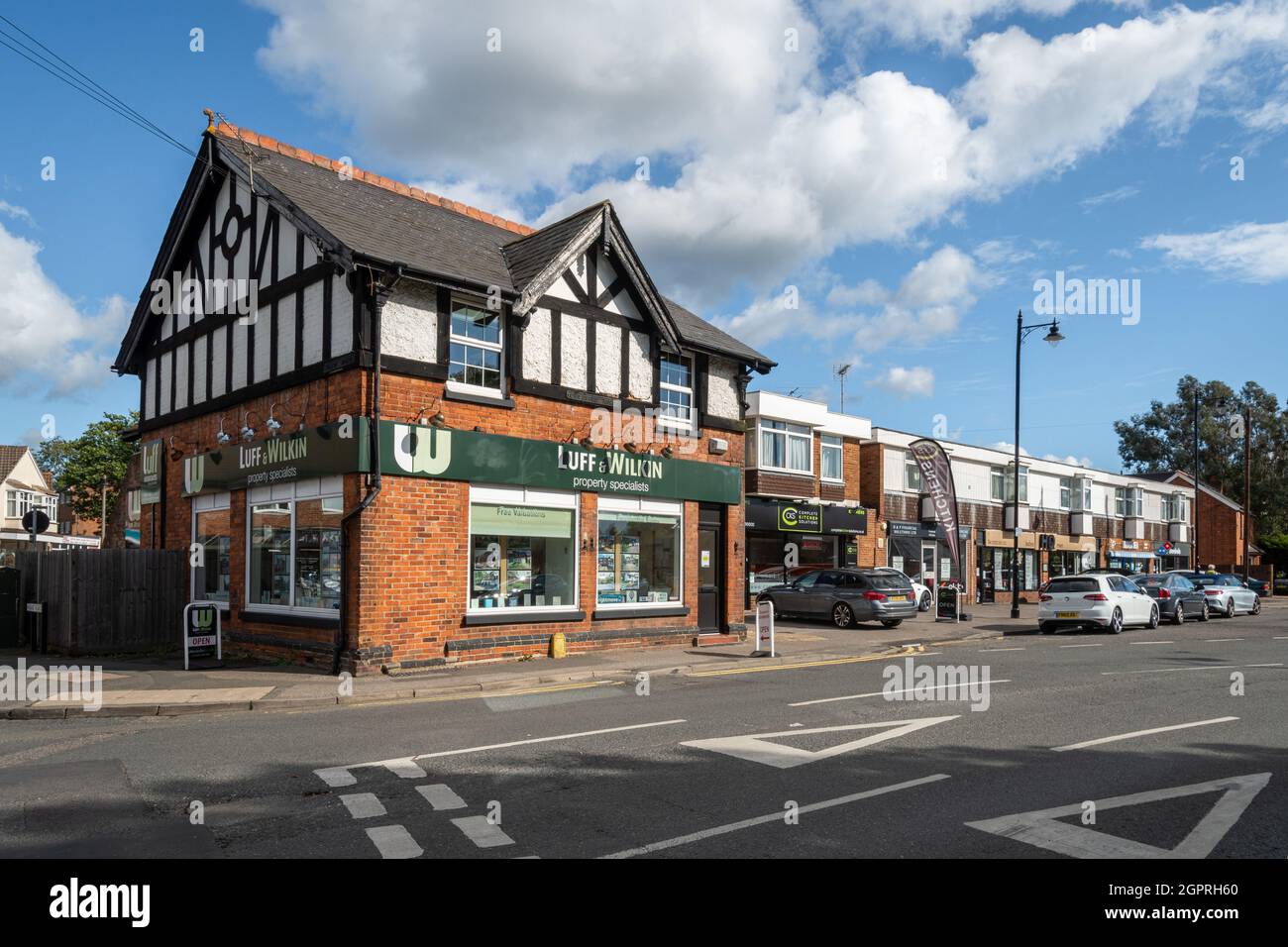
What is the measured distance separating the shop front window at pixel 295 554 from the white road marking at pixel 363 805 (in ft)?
26.9

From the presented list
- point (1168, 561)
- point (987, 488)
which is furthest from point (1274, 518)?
point (987, 488)

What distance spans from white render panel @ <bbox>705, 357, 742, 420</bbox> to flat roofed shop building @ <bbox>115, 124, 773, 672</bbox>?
0.21 ft

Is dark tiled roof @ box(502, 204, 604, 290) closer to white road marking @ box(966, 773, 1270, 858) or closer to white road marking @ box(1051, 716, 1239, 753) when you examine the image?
white road marking @ box(1051, 716, 1239, 753)

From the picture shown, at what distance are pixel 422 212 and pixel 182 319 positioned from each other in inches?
234

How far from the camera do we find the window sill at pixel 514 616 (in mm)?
15109

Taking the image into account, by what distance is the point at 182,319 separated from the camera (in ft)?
63.9

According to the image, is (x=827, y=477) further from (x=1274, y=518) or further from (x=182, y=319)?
(x=1274, y=518)

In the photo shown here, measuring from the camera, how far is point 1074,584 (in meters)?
24.1

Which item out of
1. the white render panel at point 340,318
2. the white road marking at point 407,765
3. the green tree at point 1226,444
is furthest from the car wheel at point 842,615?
the green tree at point 1226,444

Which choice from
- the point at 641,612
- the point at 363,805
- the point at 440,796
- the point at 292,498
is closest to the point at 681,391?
the point at 641,612

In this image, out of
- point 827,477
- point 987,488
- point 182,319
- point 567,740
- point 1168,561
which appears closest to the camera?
point 567,740

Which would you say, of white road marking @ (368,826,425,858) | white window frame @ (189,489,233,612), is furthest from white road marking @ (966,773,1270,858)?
white window frame @ (189,489,233,612)

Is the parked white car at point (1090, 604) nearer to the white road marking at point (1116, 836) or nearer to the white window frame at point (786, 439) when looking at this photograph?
the white window frame at point (786, 439)

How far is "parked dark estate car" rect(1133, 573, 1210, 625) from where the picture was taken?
27.7 metres
